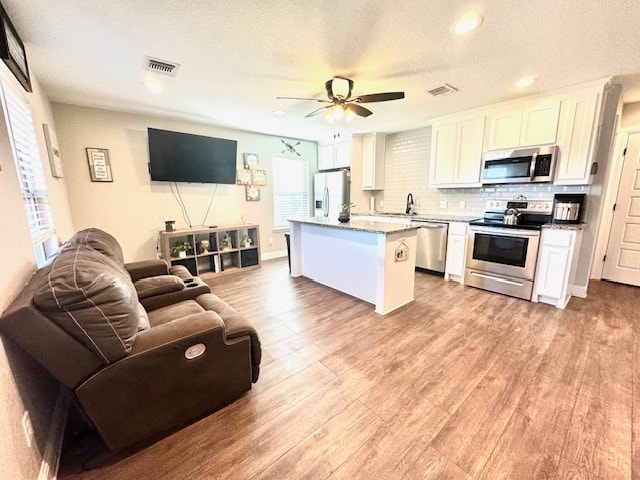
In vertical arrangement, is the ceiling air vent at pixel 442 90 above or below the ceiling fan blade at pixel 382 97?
above

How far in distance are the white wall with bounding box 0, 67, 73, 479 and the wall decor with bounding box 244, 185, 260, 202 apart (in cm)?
330

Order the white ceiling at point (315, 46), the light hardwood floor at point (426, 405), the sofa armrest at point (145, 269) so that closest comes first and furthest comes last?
1. the light hardwood floor at point (426, 405)
2. the white ceiling at point (315, 46)
3. the sofa armrest at point (145, 269)

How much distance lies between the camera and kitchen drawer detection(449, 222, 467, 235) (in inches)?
145

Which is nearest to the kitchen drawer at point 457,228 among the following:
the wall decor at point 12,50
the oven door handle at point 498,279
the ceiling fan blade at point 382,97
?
the oven door handle at point 498,279

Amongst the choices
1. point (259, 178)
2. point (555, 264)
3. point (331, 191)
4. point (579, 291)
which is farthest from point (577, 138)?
point (259, 178)

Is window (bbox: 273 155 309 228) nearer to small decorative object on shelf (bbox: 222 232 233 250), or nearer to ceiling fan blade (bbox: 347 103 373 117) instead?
small decorative object on shelf (bbox: 222 232 233 250)

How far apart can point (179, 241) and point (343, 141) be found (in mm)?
3607

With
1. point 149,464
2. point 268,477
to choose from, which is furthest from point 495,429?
point 149,464

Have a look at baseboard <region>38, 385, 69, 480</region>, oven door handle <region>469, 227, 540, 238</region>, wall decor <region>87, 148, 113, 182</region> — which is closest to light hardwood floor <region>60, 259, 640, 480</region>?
baseboard <region>38, 385, 69, 480</region>

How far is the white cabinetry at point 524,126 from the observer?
3105 mm

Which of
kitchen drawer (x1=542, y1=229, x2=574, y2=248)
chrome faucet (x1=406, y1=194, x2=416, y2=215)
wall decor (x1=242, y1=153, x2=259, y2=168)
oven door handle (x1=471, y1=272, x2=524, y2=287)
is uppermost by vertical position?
wall decor (x1=242, y1=153, x2=259, y2=168)

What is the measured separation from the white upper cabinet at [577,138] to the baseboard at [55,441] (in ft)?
16.1

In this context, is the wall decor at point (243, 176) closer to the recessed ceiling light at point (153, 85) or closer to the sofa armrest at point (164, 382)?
the recessed ceiling light at point (153, 85)

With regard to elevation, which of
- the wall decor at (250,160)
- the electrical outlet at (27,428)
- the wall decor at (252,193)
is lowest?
the electrical outlet at (27,428)
